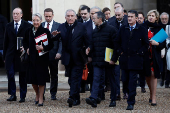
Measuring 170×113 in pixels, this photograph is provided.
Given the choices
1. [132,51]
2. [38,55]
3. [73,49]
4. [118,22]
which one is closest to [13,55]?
[38,55]

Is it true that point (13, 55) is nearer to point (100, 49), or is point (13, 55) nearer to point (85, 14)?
point (85, 14)

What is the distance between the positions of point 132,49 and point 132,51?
4cm

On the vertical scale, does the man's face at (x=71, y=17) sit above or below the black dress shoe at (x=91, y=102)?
above

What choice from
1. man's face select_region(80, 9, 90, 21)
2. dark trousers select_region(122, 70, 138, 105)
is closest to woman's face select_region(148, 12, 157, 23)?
man's face select_region(80, 9, 90, 21)

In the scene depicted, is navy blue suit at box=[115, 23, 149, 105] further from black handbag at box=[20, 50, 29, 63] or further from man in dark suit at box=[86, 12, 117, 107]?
black handbag at box=[20, 50, 29, 63]

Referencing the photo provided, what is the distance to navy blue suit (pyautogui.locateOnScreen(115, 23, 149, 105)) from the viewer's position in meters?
8.33

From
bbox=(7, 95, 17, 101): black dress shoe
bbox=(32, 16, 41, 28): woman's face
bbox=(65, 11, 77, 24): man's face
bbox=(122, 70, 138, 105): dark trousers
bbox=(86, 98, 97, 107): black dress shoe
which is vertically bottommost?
bbox=(7, 95, 17, 101): black dress shoe

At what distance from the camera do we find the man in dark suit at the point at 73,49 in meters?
8.80

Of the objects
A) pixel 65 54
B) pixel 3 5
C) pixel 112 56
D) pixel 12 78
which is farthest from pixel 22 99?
pixel 3 5

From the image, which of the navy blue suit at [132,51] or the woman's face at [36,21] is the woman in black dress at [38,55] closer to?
the woman's face at [36,21]

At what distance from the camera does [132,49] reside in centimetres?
833

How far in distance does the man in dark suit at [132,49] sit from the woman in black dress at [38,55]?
141 cm

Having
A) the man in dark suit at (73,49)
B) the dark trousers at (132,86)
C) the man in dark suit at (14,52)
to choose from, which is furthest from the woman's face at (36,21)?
the dark trousers at (132,86)

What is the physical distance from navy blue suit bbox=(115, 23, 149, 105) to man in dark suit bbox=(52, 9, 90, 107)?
2.66ft
